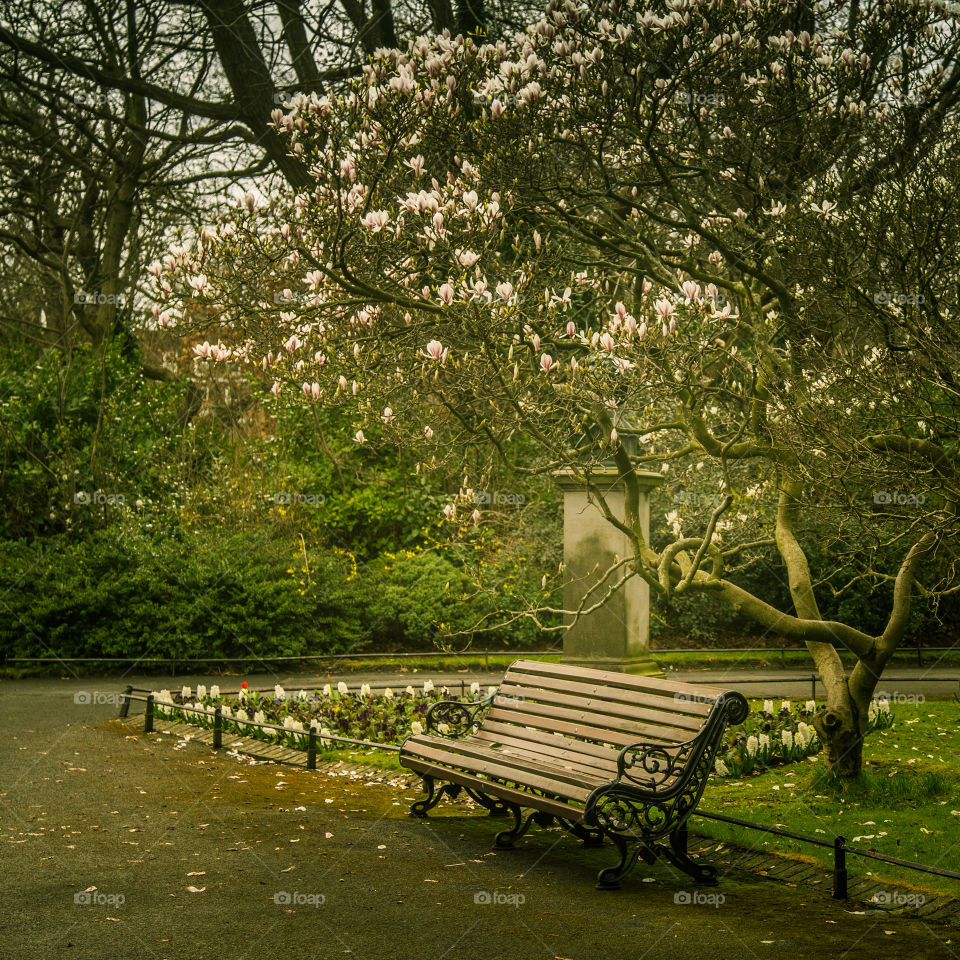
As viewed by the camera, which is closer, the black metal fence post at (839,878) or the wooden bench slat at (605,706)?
the black metal fence post at (839,878)

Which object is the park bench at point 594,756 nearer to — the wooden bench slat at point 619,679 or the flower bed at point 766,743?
the wooden bench slat at point 619,679

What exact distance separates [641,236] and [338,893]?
5091mm

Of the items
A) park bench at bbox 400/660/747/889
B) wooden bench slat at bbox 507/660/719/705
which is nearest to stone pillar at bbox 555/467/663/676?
wooden bench slat at bbox 507/660/719/705

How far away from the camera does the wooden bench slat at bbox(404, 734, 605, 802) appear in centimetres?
527

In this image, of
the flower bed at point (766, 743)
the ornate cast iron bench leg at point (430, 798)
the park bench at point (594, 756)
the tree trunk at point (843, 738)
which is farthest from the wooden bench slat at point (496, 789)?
the flower bed at point (766, 743)

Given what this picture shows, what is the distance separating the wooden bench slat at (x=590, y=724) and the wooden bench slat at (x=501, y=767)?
0.39 m

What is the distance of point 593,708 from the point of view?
20.4ft

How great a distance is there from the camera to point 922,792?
6938mm

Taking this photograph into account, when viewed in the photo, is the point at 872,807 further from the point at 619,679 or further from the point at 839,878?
the point at 619,679

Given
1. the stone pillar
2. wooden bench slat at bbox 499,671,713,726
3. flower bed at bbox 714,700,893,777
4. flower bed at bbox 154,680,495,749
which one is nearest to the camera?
wooden bench slat at bbox 499,671,713,726

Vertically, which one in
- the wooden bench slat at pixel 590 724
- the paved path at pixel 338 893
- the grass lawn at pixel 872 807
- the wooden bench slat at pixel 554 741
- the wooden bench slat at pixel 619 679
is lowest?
the paved path at pixel 338 893

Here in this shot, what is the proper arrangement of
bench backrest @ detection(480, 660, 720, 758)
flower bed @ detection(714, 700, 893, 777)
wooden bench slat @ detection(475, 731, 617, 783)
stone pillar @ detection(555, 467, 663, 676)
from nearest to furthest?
bench backrest @ detection(480, 660, 720, 758) < wooden bench slat @ detection(475, 731, 617, 783) < flower bed @ detection(714, 700, 893, 777) < stone pillar @ detection(555, 467, 663, 676)

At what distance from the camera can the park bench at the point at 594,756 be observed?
5.21 m

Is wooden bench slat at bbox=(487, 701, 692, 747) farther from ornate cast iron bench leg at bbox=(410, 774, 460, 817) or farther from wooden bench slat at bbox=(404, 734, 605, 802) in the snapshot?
ornate cast iron bench leg at bbox=(410, 774, 460, 817)
